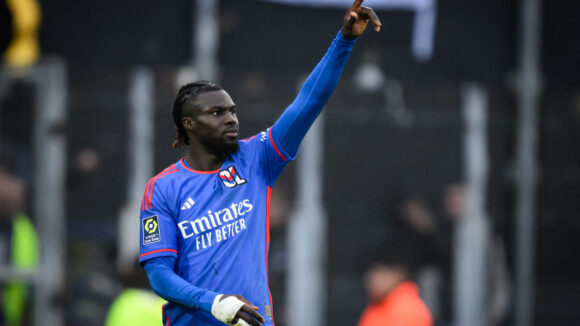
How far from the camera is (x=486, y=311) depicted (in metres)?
7.71

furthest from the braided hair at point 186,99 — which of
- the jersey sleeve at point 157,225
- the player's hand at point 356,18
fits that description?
the player's hand at point 356,18

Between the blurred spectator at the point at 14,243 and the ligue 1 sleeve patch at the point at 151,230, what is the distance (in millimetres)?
4194

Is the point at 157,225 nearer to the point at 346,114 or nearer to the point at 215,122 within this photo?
the point at 215,122

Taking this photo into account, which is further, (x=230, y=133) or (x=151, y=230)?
(x=230, y=133)

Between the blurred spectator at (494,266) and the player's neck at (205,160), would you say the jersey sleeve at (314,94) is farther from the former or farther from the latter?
the blurred spectator at (494,266)

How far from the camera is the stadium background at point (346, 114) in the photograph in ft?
23.4

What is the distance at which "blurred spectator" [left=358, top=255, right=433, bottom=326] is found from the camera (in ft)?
18.3

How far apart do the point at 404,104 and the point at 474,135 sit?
701 millimetres

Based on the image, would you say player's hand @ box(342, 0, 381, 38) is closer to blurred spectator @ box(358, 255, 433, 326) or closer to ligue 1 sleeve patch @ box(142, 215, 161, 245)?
ligue 1 sleeve patch @ box(142, 215, 161, 245)

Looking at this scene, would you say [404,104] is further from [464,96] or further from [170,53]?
[170,53]

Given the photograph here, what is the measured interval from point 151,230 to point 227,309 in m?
0.46

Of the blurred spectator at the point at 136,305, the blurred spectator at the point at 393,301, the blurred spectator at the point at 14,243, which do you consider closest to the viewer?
the blurred spectator at the point at 136,305

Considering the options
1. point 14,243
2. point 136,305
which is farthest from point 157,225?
point 14,243

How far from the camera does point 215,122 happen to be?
3338 millimetres
